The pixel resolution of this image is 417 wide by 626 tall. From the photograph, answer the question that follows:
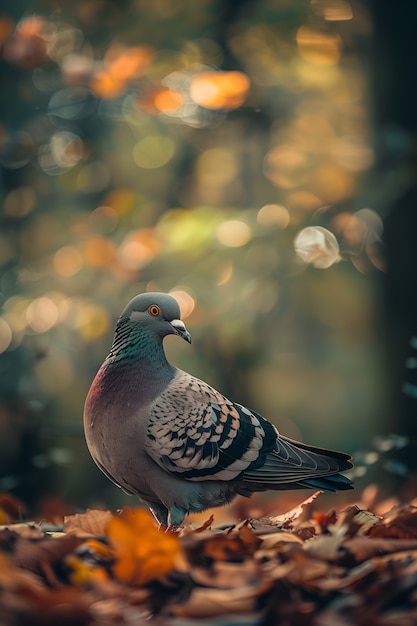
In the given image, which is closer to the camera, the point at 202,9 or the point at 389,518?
the point at 389,518

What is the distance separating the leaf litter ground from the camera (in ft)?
5.59

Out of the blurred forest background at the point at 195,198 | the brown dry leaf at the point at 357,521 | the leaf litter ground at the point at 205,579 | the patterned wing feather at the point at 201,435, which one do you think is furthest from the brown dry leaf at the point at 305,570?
the blurred forest background at the point at 195,198

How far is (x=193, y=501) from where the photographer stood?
3.16m

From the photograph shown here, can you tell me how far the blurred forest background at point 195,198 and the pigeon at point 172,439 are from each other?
2.26 m

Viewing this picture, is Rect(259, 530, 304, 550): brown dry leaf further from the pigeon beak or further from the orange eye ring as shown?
the orange eye ring

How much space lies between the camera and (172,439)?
3.13 meters

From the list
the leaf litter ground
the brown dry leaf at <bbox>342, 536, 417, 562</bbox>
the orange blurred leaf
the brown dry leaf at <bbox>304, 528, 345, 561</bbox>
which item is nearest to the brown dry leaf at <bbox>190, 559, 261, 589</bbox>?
the leaf litter ground

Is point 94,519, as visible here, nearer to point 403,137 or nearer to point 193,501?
point 193,501

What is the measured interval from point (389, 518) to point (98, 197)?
6.52m

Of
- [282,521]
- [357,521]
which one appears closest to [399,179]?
[282,521]

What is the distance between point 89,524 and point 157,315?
109cm

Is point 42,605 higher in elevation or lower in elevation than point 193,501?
higher

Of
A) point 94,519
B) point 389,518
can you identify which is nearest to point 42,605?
point 94,519

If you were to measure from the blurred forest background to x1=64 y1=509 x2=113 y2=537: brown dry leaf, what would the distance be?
10.6ft
